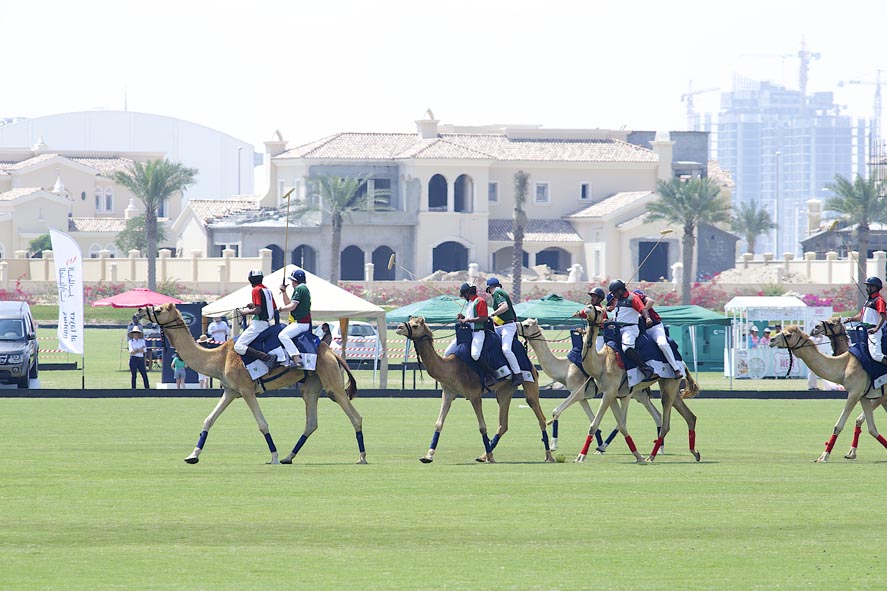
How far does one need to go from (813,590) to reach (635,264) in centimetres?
8974

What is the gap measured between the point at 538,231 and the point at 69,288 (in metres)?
70.1

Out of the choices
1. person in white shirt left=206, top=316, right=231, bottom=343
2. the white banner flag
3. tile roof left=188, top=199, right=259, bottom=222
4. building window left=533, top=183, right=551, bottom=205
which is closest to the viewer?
the white banner flag

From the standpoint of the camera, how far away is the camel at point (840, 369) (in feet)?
70.8

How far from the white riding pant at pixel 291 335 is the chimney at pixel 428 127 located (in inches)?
3332

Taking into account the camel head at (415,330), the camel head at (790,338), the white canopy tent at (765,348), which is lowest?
the white canopy tent at (765,348)

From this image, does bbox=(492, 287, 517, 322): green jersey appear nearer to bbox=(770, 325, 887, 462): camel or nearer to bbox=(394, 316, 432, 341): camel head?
bbox=(394, 316, 432, 341): camel head

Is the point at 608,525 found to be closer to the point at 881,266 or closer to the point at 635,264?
the point at 881,266

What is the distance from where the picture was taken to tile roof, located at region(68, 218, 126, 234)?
369ft

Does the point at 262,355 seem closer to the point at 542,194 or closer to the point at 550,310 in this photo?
the point at 550,310

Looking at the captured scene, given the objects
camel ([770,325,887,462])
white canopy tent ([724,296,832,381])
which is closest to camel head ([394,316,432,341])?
camel ([770,325,887,462])

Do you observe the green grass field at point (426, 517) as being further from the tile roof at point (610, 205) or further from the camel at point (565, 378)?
the tile roof at point (610, 205)

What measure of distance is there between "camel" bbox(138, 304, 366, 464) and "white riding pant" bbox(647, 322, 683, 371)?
3.99m

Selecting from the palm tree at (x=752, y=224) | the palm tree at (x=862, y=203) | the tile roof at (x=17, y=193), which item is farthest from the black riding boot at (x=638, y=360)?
the palm tree at (x=752, y=224)

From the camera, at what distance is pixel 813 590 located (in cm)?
1188
